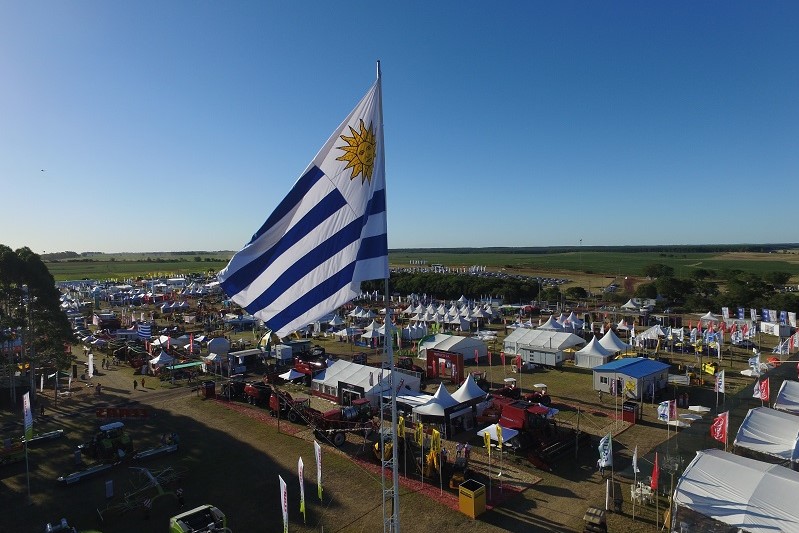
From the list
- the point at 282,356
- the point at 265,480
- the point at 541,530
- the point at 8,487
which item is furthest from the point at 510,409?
the point at 282,356

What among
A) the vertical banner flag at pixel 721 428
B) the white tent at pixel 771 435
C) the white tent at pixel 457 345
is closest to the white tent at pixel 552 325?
the white tent at pixel 457 345

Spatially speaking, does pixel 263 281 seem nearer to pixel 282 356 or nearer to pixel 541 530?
pixel 541 530

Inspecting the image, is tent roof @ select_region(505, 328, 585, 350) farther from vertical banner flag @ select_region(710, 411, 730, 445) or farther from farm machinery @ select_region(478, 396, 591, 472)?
vertical banner flag @ select_region(710, 411, 730, 445)

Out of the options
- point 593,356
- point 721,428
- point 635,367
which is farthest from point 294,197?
point 593,356

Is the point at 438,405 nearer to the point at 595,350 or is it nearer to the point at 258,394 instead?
the point at 258,394

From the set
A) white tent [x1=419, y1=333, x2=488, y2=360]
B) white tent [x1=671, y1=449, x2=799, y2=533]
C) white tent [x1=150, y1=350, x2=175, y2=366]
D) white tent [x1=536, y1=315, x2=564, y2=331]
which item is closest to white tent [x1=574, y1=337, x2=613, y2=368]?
white tent [x1=419, y1=333, x2=488, y2=360]

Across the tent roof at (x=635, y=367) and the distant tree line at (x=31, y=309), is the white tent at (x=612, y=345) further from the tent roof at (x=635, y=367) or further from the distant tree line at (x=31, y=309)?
the distant tree line at (x=31, y=309)

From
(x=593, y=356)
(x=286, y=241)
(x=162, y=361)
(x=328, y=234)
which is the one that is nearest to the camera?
(x=328, y=234)
